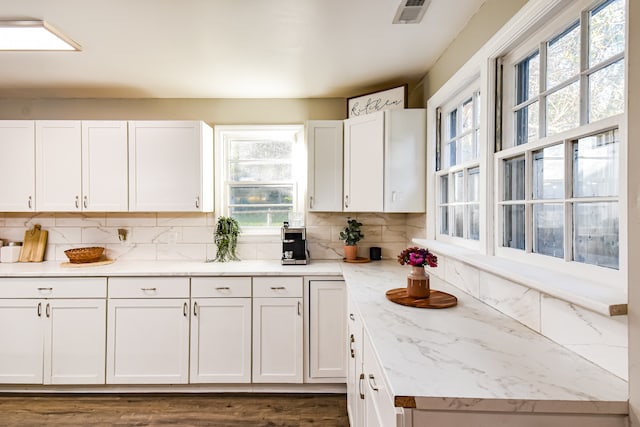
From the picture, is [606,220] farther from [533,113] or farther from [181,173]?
[181,173]

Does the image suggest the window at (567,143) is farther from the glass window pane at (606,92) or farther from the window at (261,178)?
the window at (261,178)

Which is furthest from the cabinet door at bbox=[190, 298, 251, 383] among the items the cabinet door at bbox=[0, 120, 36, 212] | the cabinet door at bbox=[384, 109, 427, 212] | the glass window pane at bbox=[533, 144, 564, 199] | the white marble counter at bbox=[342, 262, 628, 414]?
the glass window pane at bbox=[533, 144, 564, 199]

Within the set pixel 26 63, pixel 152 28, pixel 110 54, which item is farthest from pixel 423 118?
pixel 26 63

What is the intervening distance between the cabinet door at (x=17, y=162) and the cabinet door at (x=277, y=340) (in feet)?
7.13

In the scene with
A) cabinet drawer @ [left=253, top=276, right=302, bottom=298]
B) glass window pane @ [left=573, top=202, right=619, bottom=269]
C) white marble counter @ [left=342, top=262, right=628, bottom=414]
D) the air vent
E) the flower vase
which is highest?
the air vent

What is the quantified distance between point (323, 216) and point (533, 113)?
198 centimetres

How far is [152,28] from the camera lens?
76.9 inches

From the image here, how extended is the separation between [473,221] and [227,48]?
1906 mm

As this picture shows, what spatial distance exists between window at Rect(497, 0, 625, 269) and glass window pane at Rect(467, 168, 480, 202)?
295 mm

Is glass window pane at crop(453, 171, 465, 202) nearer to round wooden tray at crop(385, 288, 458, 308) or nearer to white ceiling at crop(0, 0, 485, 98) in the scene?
round wooden tray at crop(385, 288, 458, 308)

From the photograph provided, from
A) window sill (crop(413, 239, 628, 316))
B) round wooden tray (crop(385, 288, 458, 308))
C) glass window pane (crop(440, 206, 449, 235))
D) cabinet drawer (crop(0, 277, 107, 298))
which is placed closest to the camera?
window sill (crop(413, 239, 628, 316))

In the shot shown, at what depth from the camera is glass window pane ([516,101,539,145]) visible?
4.73 feet

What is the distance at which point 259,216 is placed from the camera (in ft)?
10.6

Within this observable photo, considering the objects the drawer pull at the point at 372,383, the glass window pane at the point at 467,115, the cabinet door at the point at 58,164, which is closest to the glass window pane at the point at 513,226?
the glass window pane at the point at 467,115
